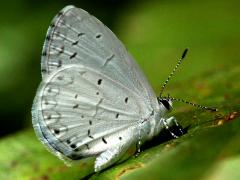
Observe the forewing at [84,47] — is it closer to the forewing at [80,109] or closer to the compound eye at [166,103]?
the forewing at [80,109]

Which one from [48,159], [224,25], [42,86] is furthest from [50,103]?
[224,25]

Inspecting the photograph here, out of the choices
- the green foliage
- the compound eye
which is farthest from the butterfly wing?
the green foliage

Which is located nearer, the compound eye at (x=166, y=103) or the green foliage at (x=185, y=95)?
the green foliage at (x=185, y=95)

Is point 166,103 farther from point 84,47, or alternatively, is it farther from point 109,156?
point 84,47

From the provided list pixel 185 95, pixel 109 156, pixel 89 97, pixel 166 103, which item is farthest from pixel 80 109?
pixel 185 95

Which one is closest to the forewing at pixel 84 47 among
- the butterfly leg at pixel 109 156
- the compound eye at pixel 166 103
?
the compound eye at pixel 166 103

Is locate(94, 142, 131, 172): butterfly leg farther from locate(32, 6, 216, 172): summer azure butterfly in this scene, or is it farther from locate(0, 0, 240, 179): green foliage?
locate(0, 0, 240, 179): green foliage
